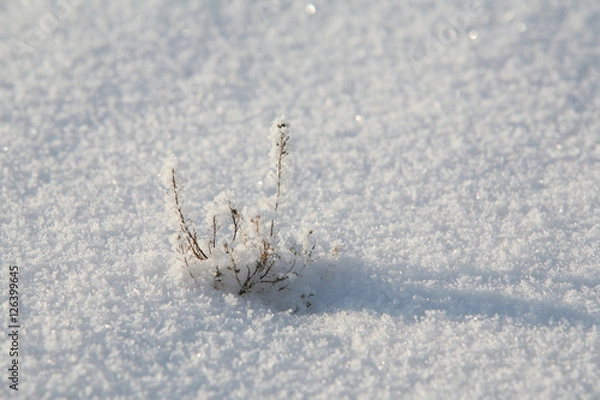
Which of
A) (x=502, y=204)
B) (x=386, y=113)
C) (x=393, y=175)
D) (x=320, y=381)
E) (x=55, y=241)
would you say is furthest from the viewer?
(x=386, y=113)

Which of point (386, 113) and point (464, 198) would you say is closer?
point (464, 198)

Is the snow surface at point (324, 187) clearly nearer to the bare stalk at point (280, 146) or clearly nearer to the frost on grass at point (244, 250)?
the frost on grass at point (244, 250)

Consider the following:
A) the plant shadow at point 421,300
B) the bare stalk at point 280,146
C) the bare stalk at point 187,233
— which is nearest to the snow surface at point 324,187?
the plant shadow at point 421,300

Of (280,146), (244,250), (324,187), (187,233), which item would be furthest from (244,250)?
(324,187)

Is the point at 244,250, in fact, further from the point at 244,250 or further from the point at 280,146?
Answer: the point at 280,146

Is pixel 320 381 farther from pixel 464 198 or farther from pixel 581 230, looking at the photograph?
pixel 581 230

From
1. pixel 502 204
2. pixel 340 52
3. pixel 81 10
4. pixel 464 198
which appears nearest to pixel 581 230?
pixel 502 204
